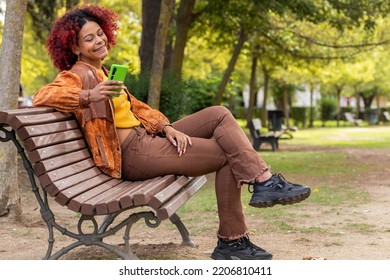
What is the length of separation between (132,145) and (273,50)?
18.7 meters

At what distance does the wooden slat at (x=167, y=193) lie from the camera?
4660 mm

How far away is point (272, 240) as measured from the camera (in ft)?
21.7

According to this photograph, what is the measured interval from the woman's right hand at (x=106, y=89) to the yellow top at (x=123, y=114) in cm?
31

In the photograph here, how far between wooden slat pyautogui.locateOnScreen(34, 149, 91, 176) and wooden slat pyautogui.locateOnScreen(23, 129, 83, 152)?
0.10m

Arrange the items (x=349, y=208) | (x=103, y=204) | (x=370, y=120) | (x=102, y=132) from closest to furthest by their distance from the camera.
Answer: (x=103, y=204), (x=102, y=132), (x=349, y=208), (x=370, y=120)

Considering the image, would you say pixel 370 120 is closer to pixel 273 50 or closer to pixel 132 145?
pixel 273 50

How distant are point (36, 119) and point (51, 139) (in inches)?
6.5

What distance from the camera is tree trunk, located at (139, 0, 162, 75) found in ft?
51.2

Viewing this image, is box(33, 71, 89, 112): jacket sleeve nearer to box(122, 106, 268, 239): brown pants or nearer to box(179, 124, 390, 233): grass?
box(122, 106, 268, 239): brown pants

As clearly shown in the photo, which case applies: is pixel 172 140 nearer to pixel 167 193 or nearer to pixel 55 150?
pixel 167 193

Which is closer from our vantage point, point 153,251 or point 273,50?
point 153,251

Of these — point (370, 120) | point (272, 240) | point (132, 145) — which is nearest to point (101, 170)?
point (132, 145)

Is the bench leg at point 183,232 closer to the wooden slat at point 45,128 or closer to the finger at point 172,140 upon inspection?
the finger at point 172,140

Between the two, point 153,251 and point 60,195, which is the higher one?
point 60,195
